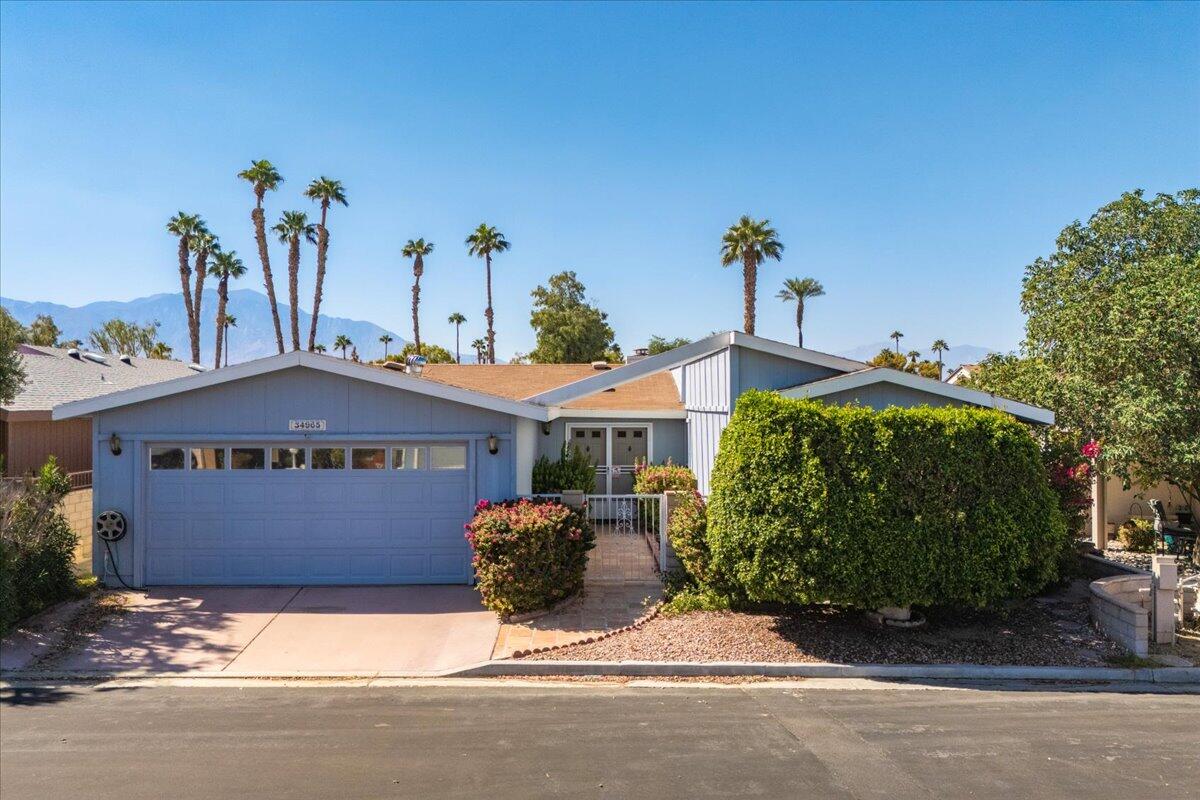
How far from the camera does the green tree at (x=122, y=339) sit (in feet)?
178

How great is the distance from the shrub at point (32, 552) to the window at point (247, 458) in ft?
7.39

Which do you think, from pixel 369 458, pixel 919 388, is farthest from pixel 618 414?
pixel 919 388

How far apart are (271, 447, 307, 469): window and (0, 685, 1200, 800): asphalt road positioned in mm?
4216

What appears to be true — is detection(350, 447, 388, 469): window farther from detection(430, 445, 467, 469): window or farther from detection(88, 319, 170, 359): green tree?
detection(88, 319, 170, 359): green tree

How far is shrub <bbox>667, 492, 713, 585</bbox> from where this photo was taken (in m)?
9.88

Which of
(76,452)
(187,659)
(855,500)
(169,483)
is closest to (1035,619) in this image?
(855,500)

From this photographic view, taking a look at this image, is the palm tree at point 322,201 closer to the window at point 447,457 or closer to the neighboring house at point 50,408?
the neighboring house at point 50,408

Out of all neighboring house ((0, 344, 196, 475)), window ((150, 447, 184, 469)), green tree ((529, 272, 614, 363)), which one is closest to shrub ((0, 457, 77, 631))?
window ((150, 447, 184, 469))

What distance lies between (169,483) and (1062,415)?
1542cm

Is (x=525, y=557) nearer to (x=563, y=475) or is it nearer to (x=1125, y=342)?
(x=563, y=475)

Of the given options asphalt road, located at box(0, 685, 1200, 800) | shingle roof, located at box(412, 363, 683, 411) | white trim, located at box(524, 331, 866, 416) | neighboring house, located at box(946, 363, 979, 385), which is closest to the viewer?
asphalt road, located at box(0, 685, 1200, 800)

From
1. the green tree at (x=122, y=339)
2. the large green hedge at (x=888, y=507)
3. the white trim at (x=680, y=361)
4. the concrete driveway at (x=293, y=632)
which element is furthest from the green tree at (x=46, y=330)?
the large green hedge at (x=888, y=507)

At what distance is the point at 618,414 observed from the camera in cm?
1627

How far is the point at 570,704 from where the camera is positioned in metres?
7.11
